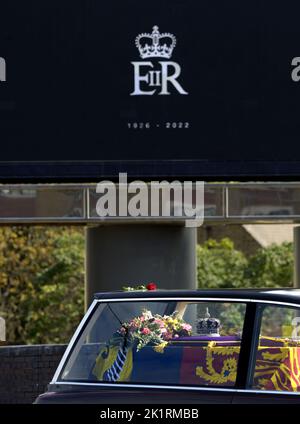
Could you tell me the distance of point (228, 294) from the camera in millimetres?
6953

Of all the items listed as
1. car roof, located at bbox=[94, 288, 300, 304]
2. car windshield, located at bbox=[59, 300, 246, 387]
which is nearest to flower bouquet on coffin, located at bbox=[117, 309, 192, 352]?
car windshield, located at bbox=[59, 300, 246, 387]

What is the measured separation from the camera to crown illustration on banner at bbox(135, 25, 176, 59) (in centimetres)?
1155

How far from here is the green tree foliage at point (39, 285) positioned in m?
30.5

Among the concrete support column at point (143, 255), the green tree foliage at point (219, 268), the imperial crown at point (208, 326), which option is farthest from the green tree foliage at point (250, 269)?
the imperial crown at point (208, 326)

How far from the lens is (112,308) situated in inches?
286

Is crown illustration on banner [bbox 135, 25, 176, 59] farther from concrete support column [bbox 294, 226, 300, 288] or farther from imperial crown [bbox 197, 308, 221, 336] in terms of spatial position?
imperial crown [bbox 197, 308, 221, 336]

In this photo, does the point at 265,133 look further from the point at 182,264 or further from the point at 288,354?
the point at 288,354

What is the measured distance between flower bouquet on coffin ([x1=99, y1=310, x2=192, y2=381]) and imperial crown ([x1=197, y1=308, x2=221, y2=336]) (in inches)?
2.9

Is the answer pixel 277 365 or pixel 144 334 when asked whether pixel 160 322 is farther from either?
pixel 277 365

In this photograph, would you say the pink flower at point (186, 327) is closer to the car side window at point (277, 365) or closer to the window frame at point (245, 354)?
the window frame at point (245, 354)

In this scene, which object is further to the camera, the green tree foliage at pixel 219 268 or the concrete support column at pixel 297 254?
the green tree foliage at pixel 219 268

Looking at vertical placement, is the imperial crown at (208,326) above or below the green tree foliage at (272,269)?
below
